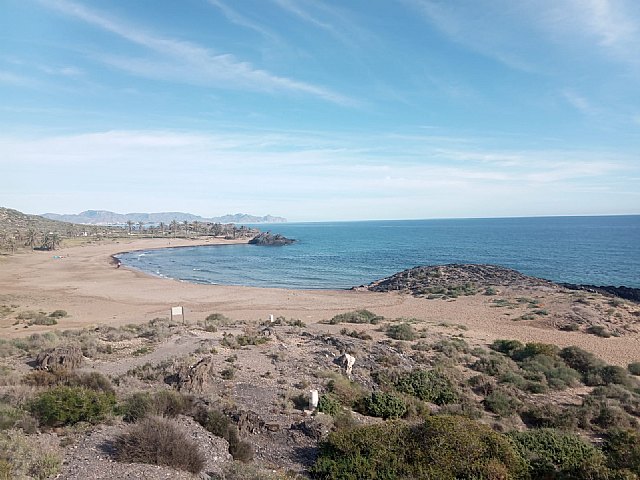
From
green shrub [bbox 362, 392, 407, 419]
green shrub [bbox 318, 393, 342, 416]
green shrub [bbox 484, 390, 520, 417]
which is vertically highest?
green shrub [bbox 318, 393, 342, 416]

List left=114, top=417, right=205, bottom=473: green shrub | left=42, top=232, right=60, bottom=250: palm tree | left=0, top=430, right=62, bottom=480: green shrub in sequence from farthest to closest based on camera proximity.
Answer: left=42, top=232, right=60, bottom=250: palm tree
left=114, top=417, right=205, bottom=473: green shrub
left=0, top=430, right=62, bottom=480: green shrub

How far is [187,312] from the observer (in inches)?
1387

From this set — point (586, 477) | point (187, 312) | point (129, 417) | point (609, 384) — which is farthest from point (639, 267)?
point (129, 417)

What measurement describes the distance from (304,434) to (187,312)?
87.7 feet

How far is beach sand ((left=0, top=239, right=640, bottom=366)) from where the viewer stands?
26.6 m

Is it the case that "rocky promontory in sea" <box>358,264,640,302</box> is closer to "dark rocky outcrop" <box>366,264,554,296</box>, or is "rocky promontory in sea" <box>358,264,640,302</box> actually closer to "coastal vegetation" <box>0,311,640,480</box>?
"dark rocky outcrop" <box>366,264,554,296</box>

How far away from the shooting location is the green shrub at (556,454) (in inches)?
340

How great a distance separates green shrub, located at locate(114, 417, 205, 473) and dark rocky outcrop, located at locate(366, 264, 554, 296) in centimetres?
3948

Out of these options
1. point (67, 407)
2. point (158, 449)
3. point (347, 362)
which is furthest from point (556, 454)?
point (67, 407)

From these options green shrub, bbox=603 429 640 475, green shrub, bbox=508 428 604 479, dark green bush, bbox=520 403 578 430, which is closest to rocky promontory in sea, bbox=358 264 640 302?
dark green bush, bbox=520 403 578 430

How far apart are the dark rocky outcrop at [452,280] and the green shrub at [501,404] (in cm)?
2999

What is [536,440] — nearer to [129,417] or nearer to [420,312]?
[129,417]

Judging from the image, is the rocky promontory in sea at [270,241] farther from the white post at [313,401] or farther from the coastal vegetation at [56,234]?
the white post at [313,401]

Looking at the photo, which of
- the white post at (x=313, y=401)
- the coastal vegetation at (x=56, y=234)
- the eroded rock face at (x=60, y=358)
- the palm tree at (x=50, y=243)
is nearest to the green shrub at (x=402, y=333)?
the white post at (x=313, y=401)
